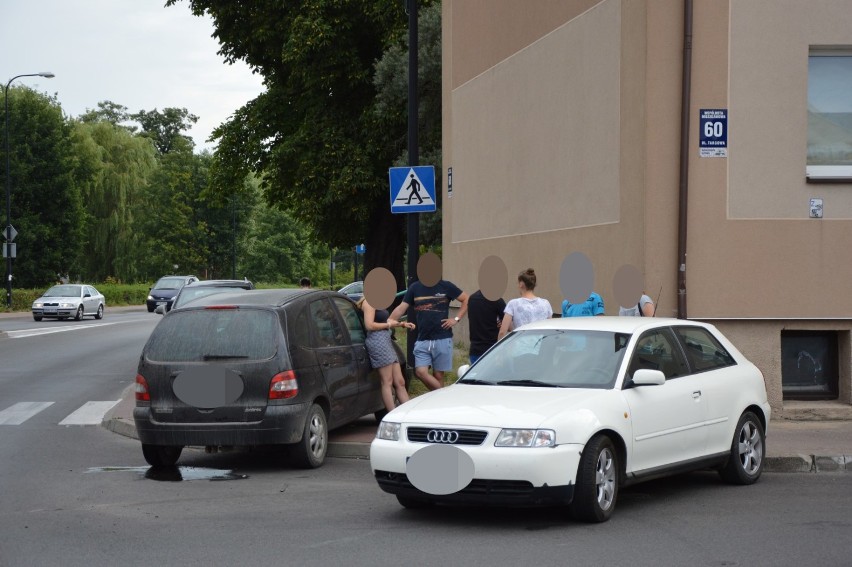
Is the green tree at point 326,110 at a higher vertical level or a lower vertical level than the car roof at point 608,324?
higher

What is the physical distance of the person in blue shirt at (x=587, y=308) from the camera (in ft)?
38.0

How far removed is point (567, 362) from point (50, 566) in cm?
399

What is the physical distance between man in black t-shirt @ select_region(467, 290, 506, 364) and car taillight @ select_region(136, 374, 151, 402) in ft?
11.1

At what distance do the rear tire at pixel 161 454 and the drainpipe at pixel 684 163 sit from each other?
5.89 m

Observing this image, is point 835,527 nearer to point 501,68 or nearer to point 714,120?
point 714,120

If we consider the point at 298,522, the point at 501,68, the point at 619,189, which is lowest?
the point at 298,522

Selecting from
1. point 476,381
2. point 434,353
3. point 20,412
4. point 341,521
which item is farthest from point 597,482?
point 20,412

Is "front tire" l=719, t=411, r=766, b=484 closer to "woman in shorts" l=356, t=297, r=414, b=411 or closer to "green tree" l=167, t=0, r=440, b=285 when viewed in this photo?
"woman in shorts" l=356, t=297, r=414, b=411

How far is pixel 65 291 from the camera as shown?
46594mm

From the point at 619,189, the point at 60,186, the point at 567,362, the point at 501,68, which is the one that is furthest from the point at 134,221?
the point at 567,362

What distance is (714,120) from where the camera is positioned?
1291 cm

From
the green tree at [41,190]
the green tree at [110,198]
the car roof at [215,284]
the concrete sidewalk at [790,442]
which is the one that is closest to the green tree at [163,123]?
the green tree at [110,198]

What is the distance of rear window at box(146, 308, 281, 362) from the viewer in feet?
32.6

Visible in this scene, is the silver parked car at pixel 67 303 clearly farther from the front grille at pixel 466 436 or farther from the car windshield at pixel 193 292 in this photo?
the front grille at pixel 466 436
